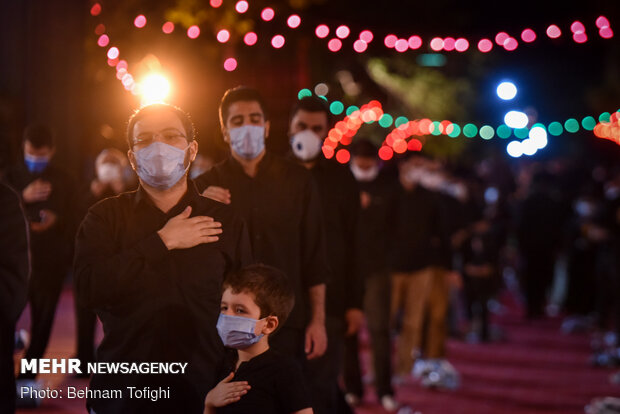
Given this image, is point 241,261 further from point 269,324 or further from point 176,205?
point 176,205

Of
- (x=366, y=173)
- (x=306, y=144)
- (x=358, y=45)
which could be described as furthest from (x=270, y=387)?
(x=358, y=45)

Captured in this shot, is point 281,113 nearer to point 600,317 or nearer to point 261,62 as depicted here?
point 261,62

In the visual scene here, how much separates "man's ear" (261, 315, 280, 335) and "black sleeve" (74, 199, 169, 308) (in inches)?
26.7

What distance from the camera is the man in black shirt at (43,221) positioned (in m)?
7.84

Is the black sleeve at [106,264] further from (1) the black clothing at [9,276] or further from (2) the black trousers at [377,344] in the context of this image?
(2) the black trousers at [377,344]

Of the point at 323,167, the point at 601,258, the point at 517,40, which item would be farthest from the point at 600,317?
the point at 323,167

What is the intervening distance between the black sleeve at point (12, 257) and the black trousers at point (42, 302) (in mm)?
4722

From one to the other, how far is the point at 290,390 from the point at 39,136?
16.1 ft

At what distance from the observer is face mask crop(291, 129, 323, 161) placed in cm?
577

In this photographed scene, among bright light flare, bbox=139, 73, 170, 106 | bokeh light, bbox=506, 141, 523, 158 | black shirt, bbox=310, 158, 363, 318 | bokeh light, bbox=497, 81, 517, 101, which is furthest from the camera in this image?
bokeh light, bbox=497, 81, 517, 101

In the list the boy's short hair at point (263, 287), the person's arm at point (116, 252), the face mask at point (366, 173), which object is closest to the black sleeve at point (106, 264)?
the person's arm at point (116, 252)

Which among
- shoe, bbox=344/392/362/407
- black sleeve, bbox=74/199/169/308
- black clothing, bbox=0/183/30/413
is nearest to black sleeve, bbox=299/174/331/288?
black sleeve, bbox=74/199/169/308

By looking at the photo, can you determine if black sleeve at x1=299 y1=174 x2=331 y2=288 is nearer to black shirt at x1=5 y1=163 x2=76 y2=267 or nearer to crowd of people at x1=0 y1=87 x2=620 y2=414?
crowd of people at x1=0 y1=87 x2=620 y2=414

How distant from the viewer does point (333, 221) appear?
234 inches
